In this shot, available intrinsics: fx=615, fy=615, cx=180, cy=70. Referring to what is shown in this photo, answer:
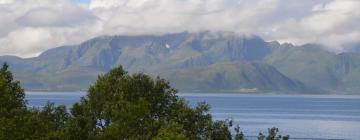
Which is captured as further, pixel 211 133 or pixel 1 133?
pixel 211 133

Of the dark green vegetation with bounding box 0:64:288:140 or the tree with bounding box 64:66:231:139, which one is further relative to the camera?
the tree with bounding box 64:66:231:139

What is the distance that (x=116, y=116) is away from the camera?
158 ft

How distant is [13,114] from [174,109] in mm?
15218

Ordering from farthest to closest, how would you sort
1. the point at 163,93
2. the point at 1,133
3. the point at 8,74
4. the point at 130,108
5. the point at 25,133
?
the point at 163,93 → the point at 8,74 → the point at 130,108 → the point at 25,133 → the point at 1,133

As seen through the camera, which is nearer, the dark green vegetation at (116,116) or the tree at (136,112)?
the dark green vegetation at (116,116)

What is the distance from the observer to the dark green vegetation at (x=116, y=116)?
4475 centimetres

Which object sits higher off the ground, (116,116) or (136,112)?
(136,112)

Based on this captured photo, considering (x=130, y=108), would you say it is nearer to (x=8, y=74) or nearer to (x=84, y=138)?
(x=84, y=138)

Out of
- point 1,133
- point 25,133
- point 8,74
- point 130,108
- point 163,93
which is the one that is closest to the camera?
point 1,133

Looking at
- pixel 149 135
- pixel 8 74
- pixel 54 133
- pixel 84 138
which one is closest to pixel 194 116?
pixel 149 135

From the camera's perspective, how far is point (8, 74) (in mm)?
52688

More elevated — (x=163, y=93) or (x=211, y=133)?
(x=163, y=93)

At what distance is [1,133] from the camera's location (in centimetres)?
3928

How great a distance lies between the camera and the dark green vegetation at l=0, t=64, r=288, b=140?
147 feet
